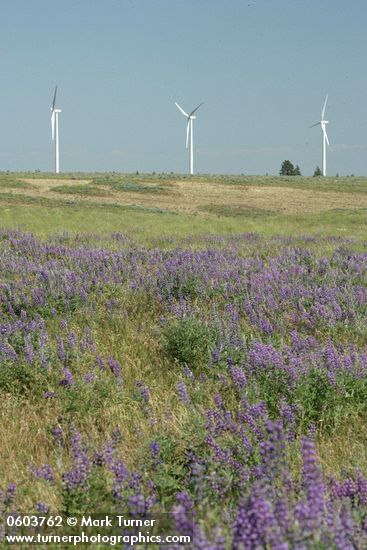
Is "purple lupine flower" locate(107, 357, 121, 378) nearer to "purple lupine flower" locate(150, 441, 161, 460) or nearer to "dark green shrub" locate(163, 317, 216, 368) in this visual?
Answer: "dark green shrub" locate(163, 317, 216, 368)

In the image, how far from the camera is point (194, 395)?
4.09m

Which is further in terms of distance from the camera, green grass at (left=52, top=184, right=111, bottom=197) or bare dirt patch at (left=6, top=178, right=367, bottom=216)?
green grass at (left=52, top=184, right=111, bottom=197)

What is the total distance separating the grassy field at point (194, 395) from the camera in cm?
243

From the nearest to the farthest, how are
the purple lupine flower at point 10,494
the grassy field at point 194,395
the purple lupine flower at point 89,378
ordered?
1. the grassy field at point 194,395
2. the purple lupine flower at point 10,494
3. the purple lupine flower at point 89,378

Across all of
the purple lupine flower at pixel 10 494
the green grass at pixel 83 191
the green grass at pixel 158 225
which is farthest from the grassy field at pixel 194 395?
the green grass at pixel 83 191

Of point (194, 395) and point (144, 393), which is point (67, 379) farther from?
point (194, 395)

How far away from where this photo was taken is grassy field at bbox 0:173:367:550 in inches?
95.7

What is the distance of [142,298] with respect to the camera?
676 centimetres

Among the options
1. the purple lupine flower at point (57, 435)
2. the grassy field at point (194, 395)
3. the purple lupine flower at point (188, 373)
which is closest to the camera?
the grassy field at point (194, 395)

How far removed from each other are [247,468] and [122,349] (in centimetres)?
243

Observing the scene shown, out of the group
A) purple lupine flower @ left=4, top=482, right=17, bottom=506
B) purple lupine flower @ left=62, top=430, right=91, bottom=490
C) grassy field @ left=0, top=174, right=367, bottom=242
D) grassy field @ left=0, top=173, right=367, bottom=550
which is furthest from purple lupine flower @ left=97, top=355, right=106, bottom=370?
grassy field @ left=0, top=174, right=367, bottom=242

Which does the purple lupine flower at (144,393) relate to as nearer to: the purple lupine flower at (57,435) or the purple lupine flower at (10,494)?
the purple lupine flower at (57,435)

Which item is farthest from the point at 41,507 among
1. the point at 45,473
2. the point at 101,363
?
the point at 101,363

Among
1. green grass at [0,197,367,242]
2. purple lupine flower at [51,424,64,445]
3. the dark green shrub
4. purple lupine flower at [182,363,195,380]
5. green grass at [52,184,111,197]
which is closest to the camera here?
purple lupine flower at [51,424,64,445]
